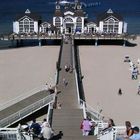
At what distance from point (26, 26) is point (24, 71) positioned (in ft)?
59.9

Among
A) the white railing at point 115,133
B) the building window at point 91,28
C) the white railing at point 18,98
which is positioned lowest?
the white railing at point 18,98

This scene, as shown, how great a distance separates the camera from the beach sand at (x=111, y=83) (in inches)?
946

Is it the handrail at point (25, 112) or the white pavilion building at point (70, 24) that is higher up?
the white pavilion building at point (70, 24)

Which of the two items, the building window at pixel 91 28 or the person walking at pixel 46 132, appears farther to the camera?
the building window at pixel 91 28

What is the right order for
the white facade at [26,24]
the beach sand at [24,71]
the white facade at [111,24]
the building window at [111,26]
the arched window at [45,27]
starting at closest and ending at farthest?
the beach sand at [24,71]
the white facade at [111,24]
the building window at [111,26]
the arched window at [45,27]
the white facade at [26,24]

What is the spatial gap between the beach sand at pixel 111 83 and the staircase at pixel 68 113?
5.29ft

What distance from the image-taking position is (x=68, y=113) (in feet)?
62.6

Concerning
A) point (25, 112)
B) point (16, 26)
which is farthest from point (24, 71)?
point (16, 26)

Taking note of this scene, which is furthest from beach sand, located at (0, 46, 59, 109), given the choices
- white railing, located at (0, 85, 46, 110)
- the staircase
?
the staircase

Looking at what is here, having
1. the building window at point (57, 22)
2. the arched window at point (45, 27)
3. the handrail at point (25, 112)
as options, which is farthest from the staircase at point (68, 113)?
the building window at point (57, 22)

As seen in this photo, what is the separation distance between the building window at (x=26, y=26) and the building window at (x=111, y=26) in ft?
33.6

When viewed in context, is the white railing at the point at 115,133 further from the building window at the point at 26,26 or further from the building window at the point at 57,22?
the building window at the point at 57,22

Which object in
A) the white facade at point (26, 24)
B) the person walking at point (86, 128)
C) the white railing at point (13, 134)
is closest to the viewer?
the white railing at point (13, 134)

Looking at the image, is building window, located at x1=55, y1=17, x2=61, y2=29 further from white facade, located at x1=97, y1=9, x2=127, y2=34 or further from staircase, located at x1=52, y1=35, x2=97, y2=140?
staircase, located at x1=52, y1=35, x2=97, y2=140
